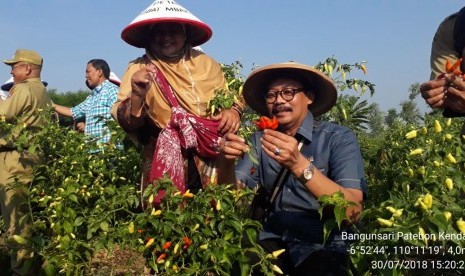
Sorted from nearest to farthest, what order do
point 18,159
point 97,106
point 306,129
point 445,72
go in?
1. point 445,72
2. point 306,129
3. point 18,159
4. point 97,106

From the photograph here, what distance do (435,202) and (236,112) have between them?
57.0 inches

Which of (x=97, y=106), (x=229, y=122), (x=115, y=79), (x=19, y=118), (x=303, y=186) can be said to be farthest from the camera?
(x=115, y=79)

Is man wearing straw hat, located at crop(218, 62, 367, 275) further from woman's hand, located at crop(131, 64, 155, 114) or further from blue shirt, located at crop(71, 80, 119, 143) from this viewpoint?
blue shirt, located at crop(71, 80, 119, 143)

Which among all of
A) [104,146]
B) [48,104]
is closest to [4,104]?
[48,104]

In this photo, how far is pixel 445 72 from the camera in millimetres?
1985

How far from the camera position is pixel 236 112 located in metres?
2.82

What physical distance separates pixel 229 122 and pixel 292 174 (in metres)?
0.64

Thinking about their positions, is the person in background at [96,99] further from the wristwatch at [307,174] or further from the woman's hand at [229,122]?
the wristwatch at [307,174]

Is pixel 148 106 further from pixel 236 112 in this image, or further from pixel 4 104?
pixel 4 104

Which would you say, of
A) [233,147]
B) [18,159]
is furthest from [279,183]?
[18,159]

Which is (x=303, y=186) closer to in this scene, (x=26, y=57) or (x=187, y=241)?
(x=187, y=241)

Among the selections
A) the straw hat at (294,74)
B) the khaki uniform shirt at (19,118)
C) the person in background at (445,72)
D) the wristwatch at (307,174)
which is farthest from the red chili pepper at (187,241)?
the khaki uniform shirt at (19,118)

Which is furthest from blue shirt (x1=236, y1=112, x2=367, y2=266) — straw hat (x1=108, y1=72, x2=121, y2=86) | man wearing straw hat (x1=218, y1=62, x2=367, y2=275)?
straw hat (x1=108, y1=72, x2=121, y2=86)

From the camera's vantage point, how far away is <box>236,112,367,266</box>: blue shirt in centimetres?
230
